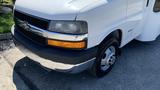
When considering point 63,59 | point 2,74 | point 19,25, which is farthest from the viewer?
point 2,74

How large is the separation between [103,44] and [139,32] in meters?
1.25

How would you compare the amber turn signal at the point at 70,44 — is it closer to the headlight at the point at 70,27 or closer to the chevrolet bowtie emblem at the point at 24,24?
the headlight at the point at 70,27

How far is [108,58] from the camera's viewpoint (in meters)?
4.18

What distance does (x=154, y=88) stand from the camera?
4109 mm

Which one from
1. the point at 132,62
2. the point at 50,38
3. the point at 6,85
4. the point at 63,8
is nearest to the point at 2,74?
the point at 6,85

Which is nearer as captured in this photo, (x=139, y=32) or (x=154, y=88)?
(x=154, y=88)

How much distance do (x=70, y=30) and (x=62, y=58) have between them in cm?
38

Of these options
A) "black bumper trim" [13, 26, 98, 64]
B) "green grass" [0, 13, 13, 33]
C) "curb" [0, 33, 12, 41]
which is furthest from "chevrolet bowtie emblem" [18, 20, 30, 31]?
"green grass" [0, 13, 13, 33]

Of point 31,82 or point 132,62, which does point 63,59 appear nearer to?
point 31,82

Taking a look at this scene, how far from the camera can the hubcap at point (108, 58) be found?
410cm

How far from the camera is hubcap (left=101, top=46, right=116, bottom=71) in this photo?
13.4ft

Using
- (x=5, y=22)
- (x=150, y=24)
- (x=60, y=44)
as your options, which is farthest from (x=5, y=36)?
(x=150, y=24)

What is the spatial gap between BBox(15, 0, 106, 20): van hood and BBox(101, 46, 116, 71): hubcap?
95 centimetres

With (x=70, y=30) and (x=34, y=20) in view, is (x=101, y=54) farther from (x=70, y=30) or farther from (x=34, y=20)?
(x=34, y=20)
